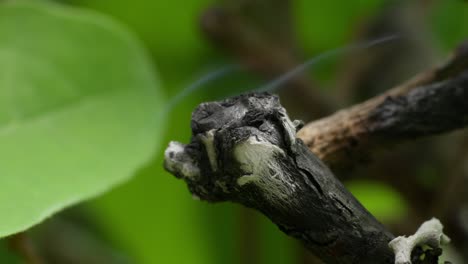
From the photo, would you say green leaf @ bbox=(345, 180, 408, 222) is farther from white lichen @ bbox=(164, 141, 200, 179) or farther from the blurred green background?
white lichen @ bbox=(164, 141, 200, 179)

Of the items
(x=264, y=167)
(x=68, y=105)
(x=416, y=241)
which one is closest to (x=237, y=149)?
(x=264, y=167)

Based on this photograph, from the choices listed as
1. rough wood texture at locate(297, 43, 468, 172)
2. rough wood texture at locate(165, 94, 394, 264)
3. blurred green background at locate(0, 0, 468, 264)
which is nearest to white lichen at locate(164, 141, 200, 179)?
rough wood texture at locate(165, 94, 394, 264)

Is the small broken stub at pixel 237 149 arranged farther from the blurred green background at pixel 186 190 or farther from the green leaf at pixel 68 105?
the blurred green background at pixel 186 190

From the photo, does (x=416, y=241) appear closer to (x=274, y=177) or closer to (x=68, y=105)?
(x=274, y=177)

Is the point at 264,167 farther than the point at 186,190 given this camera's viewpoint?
No

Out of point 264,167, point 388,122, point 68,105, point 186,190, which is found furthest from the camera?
point 186,190

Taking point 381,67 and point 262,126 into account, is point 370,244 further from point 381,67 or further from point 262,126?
point 381,67
